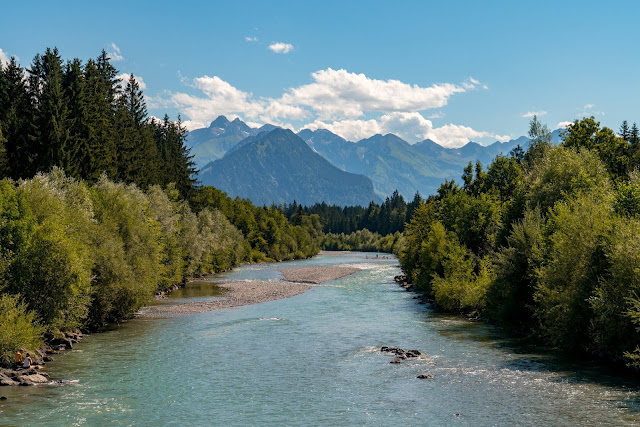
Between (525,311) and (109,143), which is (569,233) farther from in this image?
(109,143)

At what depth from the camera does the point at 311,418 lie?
98.8 ft

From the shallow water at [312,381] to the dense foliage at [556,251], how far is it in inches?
133

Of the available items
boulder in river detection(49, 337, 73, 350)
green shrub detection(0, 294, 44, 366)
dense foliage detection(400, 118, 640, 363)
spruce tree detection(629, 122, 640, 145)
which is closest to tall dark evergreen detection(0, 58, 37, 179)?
boulder in river detection(49, 337, 73, 350)

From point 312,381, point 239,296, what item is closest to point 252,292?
point 239,296

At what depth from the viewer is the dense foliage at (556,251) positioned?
3838 cm

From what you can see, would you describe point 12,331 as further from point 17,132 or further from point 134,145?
point 134,145

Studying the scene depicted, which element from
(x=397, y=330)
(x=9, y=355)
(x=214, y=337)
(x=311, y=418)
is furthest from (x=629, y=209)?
(x=9, y=355)

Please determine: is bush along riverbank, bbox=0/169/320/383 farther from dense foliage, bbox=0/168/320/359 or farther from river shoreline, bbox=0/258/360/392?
river shoreline, bbox=0/258/360/392

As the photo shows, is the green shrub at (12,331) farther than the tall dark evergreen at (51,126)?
No

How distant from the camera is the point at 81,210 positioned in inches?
2141

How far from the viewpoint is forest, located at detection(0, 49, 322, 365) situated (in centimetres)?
4334

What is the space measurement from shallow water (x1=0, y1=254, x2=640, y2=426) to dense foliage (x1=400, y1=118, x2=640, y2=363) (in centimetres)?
337

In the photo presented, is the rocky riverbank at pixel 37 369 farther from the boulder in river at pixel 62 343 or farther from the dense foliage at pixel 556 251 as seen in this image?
the dense foliage at pixel 556 251

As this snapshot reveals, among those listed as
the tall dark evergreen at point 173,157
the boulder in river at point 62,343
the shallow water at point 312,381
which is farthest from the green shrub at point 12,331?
the tall dark evergreen at point 173,157
